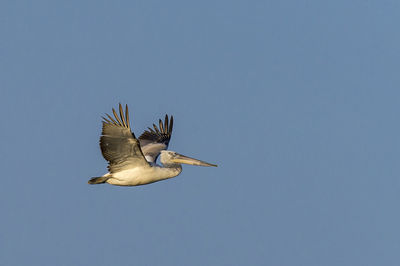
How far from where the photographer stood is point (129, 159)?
50.9ft

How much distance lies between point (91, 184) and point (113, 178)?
0.52m

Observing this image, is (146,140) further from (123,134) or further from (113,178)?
(123,134)

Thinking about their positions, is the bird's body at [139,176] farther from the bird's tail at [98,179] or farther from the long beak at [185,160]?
the long beak at [185,160]

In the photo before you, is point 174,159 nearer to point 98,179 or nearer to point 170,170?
point 170,170

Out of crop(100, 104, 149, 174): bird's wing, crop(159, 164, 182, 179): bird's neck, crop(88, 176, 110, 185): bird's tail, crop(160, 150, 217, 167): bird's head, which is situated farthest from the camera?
crop(160, 150, 217, 167): bird's head

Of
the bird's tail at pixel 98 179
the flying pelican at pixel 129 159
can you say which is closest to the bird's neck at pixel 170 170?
the flying pelican at pixel 129 159

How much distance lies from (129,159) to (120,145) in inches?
24.3

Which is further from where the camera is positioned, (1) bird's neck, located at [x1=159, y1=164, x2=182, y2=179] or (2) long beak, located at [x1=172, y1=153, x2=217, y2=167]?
(2) long beak, located at [x1=172, y1=153, x2=217, y2=167]

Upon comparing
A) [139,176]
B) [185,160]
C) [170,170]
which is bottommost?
[139,176]

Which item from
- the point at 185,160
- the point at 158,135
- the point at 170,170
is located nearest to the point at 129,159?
the point at 170,170

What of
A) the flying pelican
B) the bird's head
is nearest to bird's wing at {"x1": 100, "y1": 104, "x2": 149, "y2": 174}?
the flying pelican

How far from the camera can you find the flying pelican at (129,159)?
575 inches

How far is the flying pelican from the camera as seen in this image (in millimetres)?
14617

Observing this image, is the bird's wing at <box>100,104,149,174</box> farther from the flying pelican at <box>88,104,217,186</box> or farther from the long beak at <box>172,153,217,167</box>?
the long beak at <box>172,153,217,167</box>
